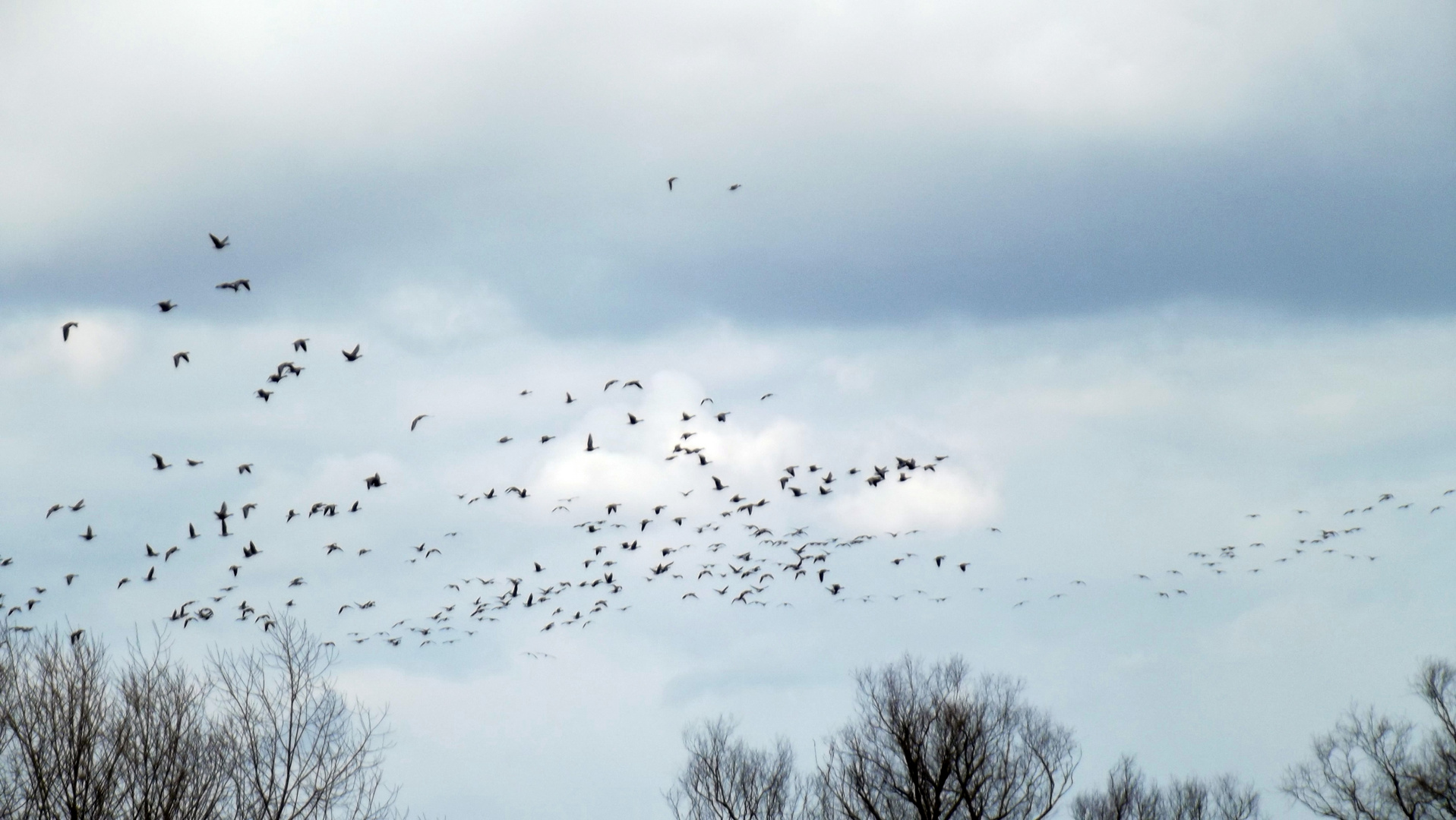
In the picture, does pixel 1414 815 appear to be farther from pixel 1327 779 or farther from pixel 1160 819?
pixel 1160 819

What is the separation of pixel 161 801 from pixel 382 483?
11427 millimetres

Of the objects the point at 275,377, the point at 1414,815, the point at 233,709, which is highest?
the point at 275,377

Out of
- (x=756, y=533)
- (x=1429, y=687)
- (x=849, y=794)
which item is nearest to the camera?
(x=849, y=794)

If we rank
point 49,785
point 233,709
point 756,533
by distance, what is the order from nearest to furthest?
point 49,785 < point 233,709 < point 756,533

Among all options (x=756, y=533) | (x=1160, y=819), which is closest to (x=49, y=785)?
(x=756, y=533)

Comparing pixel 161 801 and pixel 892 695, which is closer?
pixel 161 801

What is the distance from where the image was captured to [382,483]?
99.5 feet

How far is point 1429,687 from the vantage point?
42.4 m

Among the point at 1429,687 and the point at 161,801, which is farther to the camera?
the point at 1429,687

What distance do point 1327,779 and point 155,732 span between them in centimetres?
4194

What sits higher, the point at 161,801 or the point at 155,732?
the point at 155,732

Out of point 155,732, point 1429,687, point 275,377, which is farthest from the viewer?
point 1429,687

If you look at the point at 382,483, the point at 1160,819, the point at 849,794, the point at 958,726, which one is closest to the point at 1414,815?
the point at 1160,819

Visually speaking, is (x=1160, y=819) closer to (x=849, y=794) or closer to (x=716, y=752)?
(x=849, y=794)
